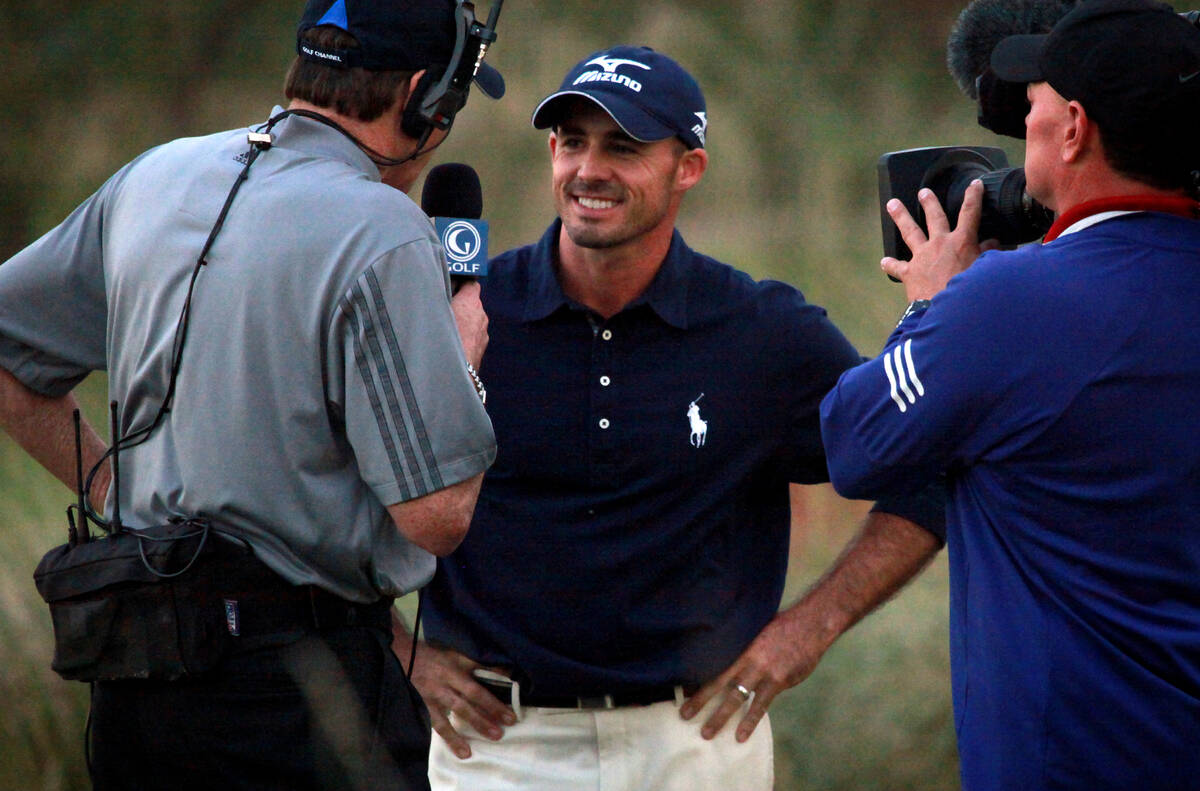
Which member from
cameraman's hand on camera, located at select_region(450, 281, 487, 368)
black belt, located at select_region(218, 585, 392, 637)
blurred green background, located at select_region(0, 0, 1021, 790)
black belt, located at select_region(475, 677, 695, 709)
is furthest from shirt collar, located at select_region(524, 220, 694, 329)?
blurred green background, located at select_region(0, 0, 1021, 790)

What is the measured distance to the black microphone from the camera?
2062mm

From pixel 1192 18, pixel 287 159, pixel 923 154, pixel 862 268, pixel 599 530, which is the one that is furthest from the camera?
pixel 862 268

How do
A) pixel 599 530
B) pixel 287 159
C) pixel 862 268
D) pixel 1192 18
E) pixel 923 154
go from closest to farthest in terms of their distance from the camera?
pixel 1192 18 < pixel 287 159 < pixel 923 154 < pixel 599 530 < pixel 862 268

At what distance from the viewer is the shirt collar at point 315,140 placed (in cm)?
195

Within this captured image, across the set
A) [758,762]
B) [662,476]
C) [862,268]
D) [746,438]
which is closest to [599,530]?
[662,476]

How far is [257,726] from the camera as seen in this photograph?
6.05 feet

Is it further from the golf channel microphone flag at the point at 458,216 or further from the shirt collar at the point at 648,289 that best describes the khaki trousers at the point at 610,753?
the golf channel microphone flag at the point at 458,216

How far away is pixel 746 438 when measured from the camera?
2.54 metres

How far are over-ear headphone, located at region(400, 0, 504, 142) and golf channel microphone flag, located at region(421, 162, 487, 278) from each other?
0.59 ft

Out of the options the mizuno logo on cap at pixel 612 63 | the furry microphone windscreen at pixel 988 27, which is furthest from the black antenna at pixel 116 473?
the furry microphone windscreen at pixel 988 27

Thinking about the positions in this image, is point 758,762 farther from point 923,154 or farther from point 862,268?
point 862,268

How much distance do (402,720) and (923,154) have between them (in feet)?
3.81

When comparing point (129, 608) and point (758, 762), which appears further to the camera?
point (758, 762)

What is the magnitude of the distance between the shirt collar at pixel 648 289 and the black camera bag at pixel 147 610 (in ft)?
3.10
